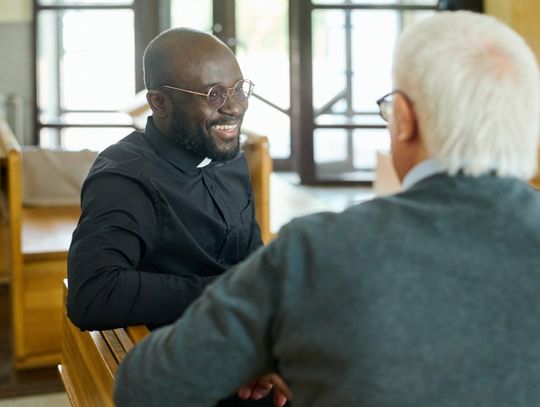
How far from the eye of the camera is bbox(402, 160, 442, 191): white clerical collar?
43.1 inches

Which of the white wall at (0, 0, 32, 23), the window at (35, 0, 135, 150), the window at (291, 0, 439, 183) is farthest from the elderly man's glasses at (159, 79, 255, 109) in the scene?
the white wall at (0, 0, 32, 23)

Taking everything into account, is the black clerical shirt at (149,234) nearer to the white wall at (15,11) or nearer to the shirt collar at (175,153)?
the shirt collar at (175,153)

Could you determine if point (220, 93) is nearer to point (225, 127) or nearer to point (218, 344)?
point (225, 127)

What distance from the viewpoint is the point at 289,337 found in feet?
3.47

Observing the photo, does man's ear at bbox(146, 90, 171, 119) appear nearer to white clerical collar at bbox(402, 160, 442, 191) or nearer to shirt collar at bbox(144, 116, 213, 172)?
shirt collar at bbox(144, 116, 213, 172)

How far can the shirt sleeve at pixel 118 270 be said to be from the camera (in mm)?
1671

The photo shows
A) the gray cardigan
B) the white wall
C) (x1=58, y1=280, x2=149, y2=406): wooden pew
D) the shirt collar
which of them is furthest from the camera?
the white wall

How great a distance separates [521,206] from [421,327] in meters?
0.20

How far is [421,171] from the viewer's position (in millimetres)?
1108

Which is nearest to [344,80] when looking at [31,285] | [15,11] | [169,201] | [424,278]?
[15,11]

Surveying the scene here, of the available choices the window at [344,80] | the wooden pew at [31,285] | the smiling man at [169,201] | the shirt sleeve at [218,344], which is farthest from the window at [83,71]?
the shirt sleeve at [218,344]

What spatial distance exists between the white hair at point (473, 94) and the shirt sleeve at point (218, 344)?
239mm

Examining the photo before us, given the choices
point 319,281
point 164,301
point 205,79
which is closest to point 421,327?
point 319,281

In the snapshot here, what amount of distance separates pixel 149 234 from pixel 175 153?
217mm
